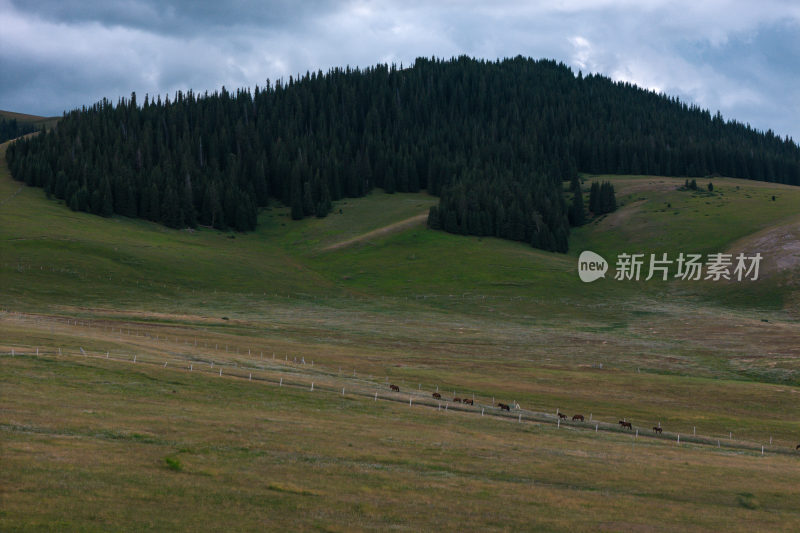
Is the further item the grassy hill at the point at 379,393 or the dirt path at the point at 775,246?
the dirt path at the point at 775,246

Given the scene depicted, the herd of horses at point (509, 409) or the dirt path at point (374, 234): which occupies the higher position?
the dirt path at point (374, 234)

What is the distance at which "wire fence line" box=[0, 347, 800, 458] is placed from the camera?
1916 inches

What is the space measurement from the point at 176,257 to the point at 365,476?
129351 millimetres

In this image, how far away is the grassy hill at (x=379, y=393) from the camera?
25734 mm

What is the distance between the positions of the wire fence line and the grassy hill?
39 cm

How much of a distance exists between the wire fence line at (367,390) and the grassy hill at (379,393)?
389mm

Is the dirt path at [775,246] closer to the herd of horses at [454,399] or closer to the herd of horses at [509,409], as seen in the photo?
the herd of horses at [509,409]

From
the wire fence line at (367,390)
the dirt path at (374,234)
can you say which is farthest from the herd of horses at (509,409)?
the dirt path at (374,234)

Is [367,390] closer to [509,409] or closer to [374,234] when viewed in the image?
[509,409]

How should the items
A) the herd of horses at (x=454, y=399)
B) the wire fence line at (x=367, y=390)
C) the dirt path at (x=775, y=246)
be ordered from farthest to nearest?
the dirt path at (x=775, y=246)
the herd of horses at (x=454, y=399)
the wire fence line at (x=367, y=390)

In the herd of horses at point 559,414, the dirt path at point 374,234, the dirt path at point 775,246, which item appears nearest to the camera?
the herd of horses at point 559,414

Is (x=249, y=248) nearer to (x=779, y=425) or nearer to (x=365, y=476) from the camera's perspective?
(x=779, y=425)

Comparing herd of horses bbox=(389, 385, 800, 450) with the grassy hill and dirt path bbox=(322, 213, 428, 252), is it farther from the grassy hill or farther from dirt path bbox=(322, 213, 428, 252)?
dirt path bbox=(322, 213, 428, 252)

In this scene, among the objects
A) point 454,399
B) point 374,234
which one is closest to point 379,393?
point 454,399
